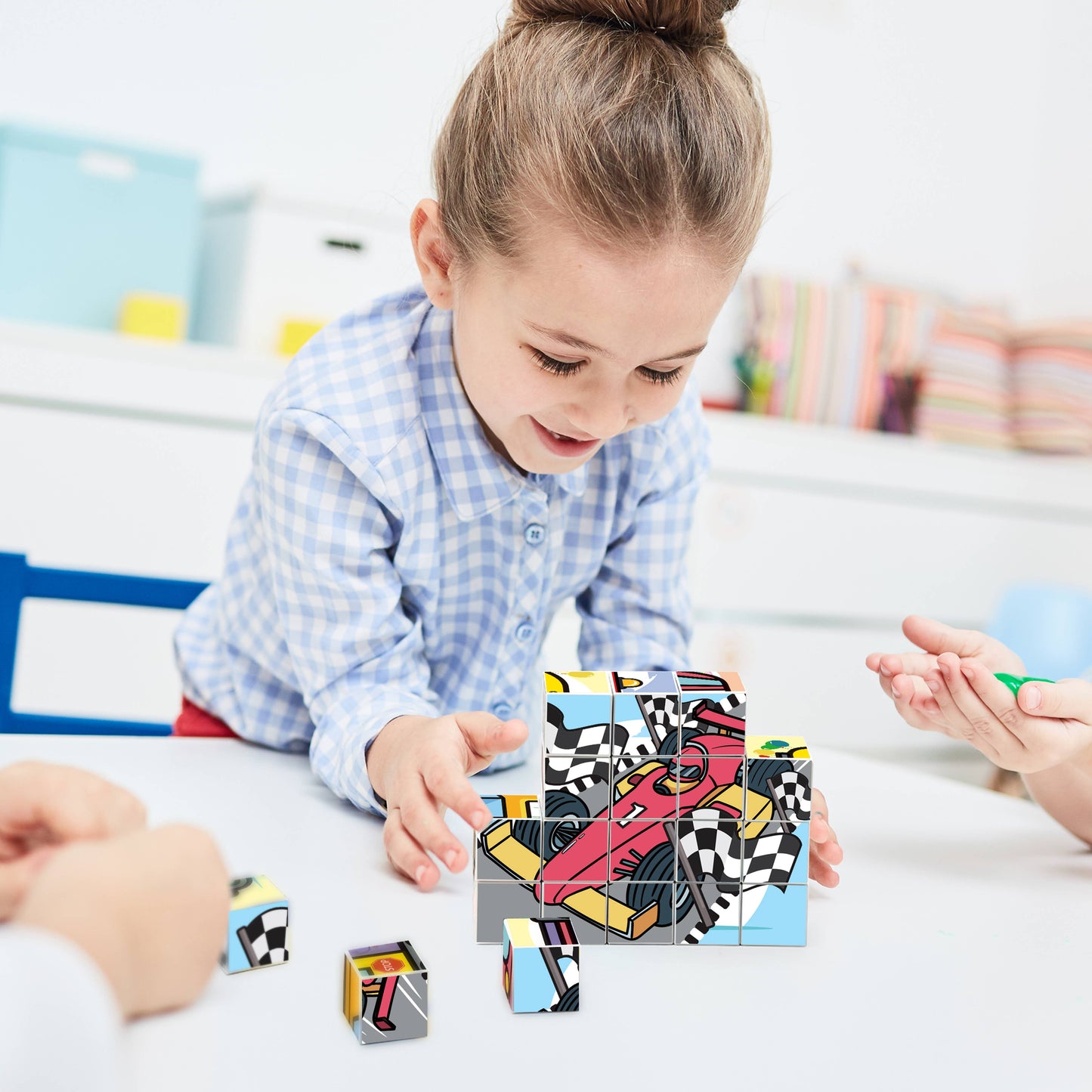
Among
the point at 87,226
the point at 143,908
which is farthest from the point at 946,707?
the point at 87,226

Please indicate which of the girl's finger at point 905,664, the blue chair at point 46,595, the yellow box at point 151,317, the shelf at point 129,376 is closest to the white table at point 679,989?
the girl's finger at point 905,664

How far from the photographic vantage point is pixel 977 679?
667mm

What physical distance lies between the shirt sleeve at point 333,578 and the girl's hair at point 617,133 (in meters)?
0.16

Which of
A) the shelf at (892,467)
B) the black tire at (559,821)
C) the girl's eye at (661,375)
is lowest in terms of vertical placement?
the black tire at (559,821)

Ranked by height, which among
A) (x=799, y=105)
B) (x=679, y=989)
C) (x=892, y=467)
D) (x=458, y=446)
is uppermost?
(x=799, y=105)

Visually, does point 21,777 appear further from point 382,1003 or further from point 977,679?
point 977,679

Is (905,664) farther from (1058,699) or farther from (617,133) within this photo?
(617,133)

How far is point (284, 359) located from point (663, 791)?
1.42 m

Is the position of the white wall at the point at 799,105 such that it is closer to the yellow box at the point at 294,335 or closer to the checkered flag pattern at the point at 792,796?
the yellow box at the point at 294,335

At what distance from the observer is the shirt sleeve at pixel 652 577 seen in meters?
0.92

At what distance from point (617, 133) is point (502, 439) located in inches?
9.4

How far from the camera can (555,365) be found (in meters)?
0.69

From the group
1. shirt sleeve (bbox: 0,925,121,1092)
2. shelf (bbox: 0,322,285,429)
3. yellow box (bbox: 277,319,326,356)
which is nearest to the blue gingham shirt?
shirt sleeve (bbox: 0,925,121,1092)

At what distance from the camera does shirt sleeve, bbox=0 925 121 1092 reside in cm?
24
